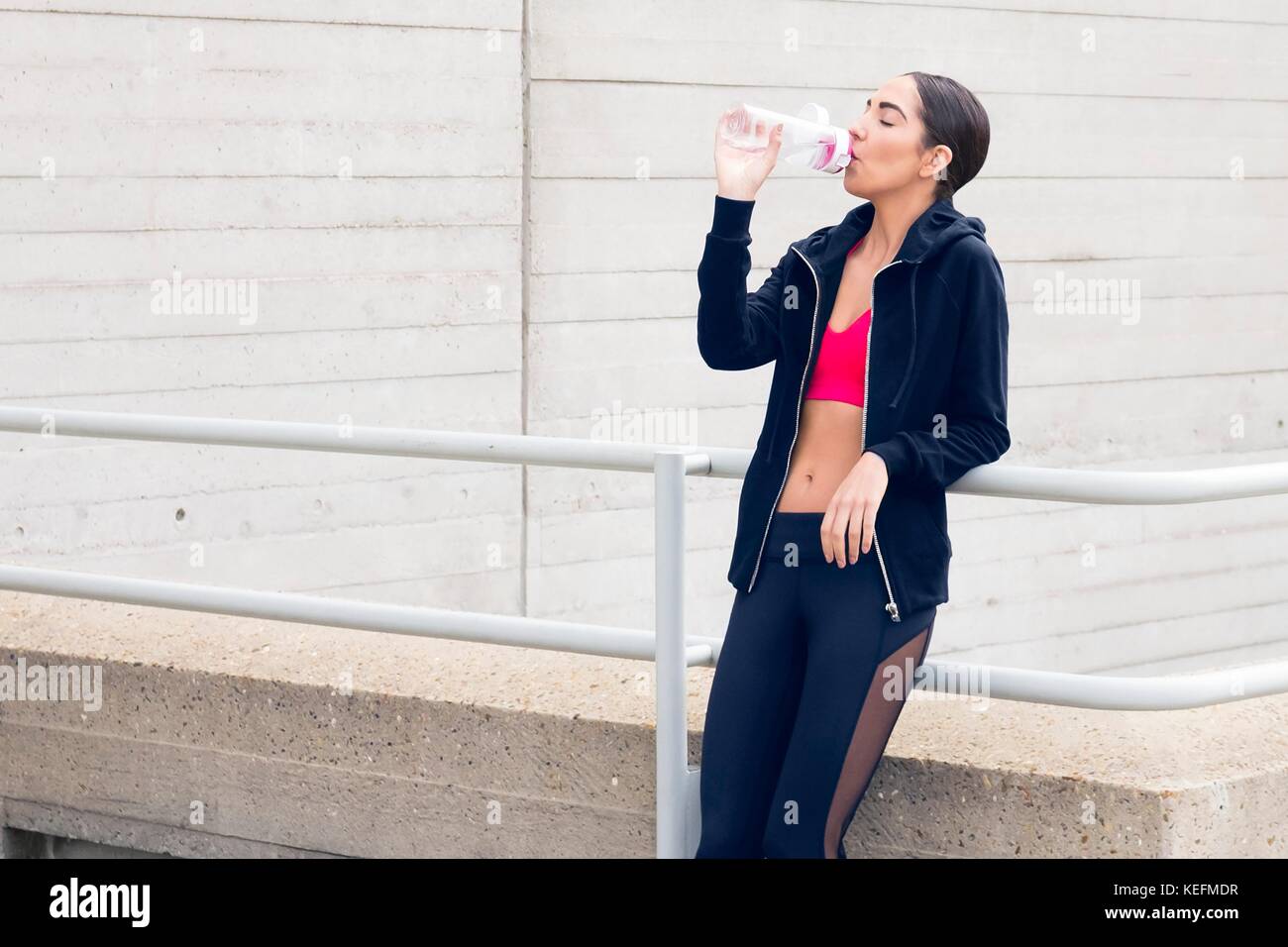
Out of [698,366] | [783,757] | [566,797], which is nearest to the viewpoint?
[783,757]

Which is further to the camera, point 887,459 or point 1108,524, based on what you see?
point 1108,524

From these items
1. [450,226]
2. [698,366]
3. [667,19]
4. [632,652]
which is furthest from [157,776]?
[667,19]

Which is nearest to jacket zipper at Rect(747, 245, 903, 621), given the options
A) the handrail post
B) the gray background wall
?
the handrail post

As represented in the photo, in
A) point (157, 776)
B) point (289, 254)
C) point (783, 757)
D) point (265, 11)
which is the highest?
point (265, 11)

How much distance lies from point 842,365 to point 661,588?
51cm

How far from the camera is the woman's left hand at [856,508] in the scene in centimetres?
235

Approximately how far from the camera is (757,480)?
2543 millimetres

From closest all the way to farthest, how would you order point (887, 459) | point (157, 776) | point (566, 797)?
point (887, 459) → point (566, 797) → point (157, 776)

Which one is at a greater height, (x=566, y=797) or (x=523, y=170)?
(x=523, y=170)

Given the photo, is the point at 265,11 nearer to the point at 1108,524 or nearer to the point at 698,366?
the point at 698,366

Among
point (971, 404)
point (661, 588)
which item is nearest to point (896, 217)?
point (971, 404)

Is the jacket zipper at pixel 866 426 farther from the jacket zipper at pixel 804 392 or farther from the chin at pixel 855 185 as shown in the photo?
the chin at pixel 855 185

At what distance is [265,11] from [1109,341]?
11.6ft

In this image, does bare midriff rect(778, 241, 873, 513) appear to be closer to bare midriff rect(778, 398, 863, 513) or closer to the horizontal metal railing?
bare midriff rect(778, 398, 863, 513)
